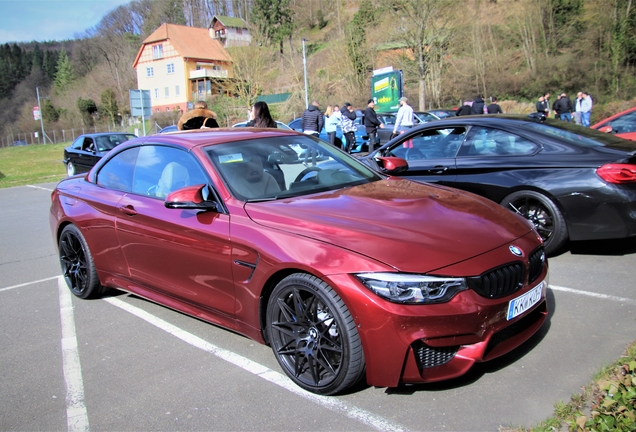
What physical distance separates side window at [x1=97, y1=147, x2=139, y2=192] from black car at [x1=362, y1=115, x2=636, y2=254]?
234cm

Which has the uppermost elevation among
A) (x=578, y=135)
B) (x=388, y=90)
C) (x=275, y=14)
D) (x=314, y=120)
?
(x=275, y=14)

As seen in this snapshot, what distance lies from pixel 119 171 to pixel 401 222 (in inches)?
116

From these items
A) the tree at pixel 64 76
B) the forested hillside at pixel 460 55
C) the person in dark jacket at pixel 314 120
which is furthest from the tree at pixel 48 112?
the person in dark jacket at pixel 314 120

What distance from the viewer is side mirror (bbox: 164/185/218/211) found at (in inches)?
147

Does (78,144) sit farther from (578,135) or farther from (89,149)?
(578,135)

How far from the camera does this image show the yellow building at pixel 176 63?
248ft

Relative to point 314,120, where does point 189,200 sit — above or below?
below

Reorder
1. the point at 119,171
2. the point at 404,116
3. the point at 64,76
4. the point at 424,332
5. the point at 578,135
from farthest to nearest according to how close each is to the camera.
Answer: the point at 64,76 → the point at 404,116 → the point at 578,135 → the point at 119,171 → the point at 424,332

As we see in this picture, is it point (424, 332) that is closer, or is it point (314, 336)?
point (424, 332)

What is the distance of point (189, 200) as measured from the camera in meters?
3.73

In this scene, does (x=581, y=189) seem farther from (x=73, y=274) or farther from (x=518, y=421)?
(x=73, y=274)

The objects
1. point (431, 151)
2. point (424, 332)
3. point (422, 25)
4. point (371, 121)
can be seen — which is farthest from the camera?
point (422, 25)

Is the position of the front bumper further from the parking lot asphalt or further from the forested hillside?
the forested hillside

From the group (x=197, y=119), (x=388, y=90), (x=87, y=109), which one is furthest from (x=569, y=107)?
(x=87, y=109)
